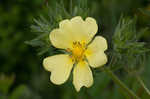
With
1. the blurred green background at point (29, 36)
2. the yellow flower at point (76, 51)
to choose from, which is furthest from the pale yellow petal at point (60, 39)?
the blurred green background at point (29, 36)

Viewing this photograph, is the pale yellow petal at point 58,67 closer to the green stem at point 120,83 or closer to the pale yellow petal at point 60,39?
the pale yellow petal at point 60,39

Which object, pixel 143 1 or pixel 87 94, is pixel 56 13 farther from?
pixel 143 1

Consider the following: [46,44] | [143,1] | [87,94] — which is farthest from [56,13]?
[143,1]

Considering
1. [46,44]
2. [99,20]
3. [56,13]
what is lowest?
[99,20]

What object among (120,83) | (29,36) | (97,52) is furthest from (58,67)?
(29,36)

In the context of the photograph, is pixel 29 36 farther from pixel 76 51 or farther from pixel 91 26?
pixel 91 26
